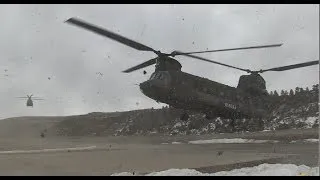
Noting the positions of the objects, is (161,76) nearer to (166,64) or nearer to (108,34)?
(166,64)

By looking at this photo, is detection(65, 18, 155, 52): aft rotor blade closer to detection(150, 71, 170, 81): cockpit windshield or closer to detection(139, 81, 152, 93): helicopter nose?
detection(150, 71, 170, 81): cockpit windshield

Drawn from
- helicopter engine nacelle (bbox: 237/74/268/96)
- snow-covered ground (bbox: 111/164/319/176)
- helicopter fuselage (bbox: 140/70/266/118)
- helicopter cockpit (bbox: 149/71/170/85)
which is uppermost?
helicopter engine nacelle (bbox: 237/74/268/96)

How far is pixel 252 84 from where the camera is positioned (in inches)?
1182

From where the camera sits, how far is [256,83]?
98.9ft

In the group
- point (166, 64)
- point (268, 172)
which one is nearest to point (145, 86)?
point (166, 64)

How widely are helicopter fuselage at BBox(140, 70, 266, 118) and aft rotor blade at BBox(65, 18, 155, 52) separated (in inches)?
83.1

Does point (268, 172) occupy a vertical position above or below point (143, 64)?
below

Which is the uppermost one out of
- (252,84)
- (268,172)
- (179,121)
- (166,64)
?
(179,121)

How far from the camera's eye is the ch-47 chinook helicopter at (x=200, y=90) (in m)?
24.5

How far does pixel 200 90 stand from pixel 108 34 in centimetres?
853

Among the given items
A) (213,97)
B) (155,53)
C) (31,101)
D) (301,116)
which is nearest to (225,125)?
(301,116)

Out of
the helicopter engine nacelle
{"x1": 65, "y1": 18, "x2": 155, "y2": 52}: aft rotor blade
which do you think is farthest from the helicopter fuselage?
{"x1": 65, "y1": 18, "x2": 155, "y2": 52}: aft rotor blade

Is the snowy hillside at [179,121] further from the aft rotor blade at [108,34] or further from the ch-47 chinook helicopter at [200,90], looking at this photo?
the aft rotor blade at [108,34]

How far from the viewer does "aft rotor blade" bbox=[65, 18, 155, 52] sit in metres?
17.8
